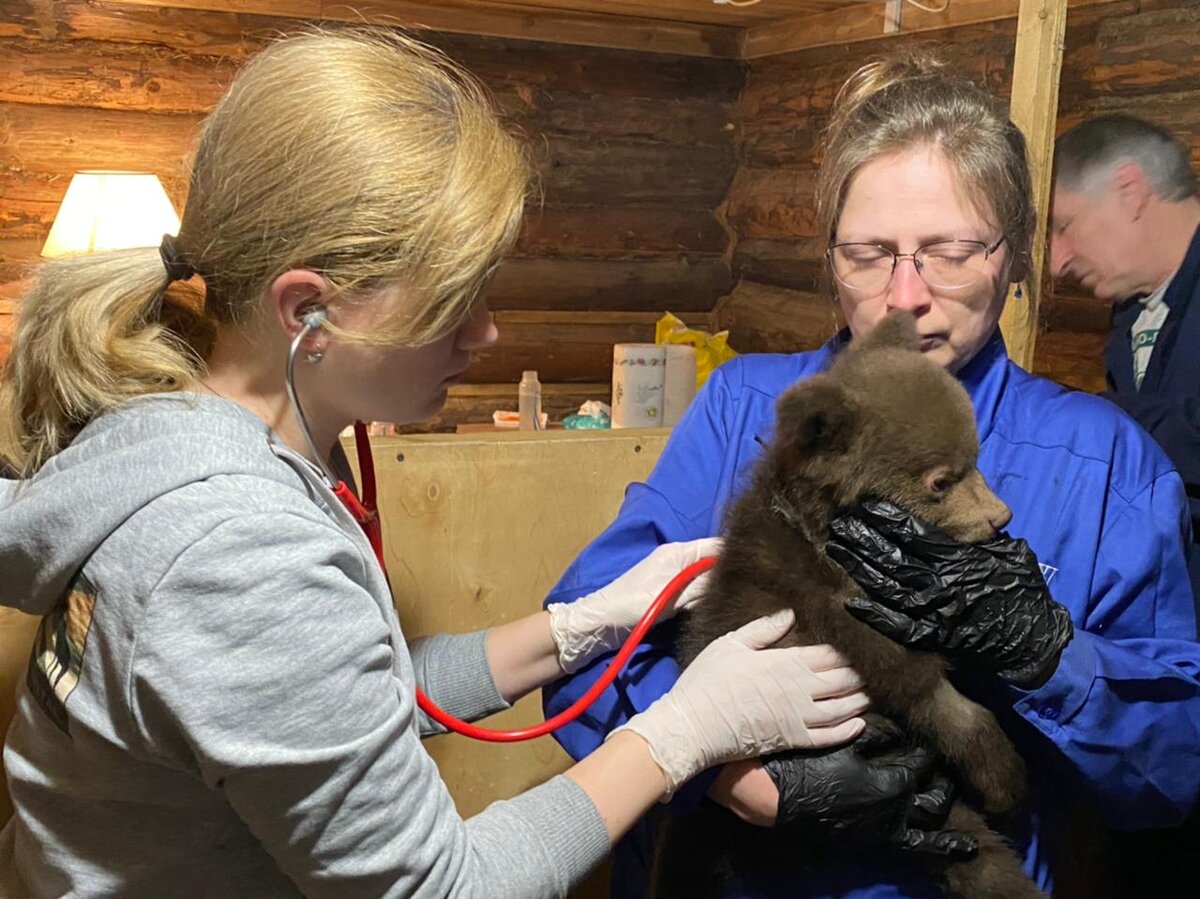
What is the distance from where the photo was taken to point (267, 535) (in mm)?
1319

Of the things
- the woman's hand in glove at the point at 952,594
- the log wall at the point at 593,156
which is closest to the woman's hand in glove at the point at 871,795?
the woman's hand in glove at the point at 952,594

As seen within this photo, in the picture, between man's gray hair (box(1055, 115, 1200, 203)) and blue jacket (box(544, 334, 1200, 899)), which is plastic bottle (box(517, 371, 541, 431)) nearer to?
man's gray hair (box(1055, 115, 1200, 203))

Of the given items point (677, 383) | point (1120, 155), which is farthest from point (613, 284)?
point (1120, 155)

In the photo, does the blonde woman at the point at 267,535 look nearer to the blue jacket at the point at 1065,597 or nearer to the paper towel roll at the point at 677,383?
the blue jacket at the point at 1065,597

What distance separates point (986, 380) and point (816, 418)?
456 mm

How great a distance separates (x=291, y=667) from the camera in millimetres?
1303

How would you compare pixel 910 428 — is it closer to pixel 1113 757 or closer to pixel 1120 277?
pixel 1113 757

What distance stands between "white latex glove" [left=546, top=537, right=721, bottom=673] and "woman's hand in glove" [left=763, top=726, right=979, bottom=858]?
0.36 metres

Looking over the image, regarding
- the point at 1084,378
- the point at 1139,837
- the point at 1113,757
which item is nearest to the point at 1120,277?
the point at 1084,378

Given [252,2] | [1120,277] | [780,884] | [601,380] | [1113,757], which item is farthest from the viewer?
[601,380]

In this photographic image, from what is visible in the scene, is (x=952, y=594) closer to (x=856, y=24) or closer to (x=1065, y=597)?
(x=1065, y=597)

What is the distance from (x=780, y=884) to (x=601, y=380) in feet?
13.8

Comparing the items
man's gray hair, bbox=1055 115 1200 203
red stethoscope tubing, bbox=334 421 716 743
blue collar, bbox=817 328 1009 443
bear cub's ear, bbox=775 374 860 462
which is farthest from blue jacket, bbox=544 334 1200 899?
man's gray hair, bbox=1055 115 1200 203

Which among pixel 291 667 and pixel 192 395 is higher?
pixel 192 395
